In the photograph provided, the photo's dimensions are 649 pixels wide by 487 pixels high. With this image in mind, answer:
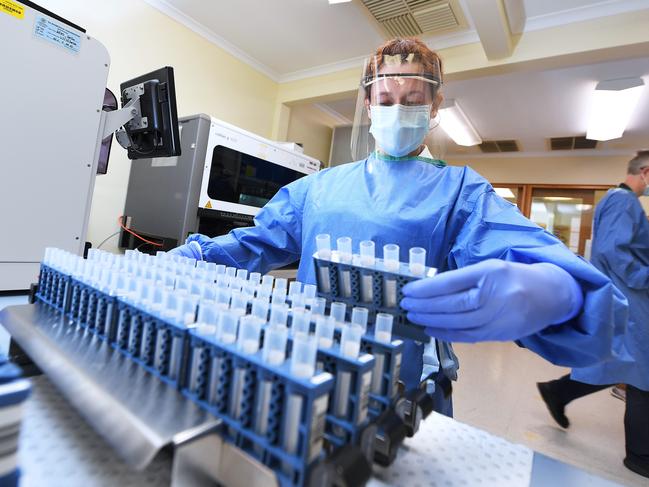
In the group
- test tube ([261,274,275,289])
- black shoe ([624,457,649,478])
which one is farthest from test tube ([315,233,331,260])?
black shoe ([624,457,649,478])

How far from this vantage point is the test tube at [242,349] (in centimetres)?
39

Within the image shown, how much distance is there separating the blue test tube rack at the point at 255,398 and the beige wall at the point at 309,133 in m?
3.75

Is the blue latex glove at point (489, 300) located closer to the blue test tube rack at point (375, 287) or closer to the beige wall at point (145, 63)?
the blue test tube rack at point (375, 287)

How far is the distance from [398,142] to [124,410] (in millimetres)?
924

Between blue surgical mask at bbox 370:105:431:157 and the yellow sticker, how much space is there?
122cm

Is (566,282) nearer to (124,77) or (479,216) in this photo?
(479,216)

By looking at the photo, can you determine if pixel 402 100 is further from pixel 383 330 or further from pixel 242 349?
pixel 242 349

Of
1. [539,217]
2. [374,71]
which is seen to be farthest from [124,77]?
[539,217]

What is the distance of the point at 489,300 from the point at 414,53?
80 centimetres

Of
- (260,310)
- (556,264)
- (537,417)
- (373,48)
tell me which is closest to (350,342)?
(260,310)

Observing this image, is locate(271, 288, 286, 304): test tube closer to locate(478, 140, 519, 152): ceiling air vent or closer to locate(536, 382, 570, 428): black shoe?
locate(536, 382, 570, 428): black shoe

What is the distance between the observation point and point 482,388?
114 inches

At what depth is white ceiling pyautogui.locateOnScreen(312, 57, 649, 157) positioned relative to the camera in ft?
9.98

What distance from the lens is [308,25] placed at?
2.75m
